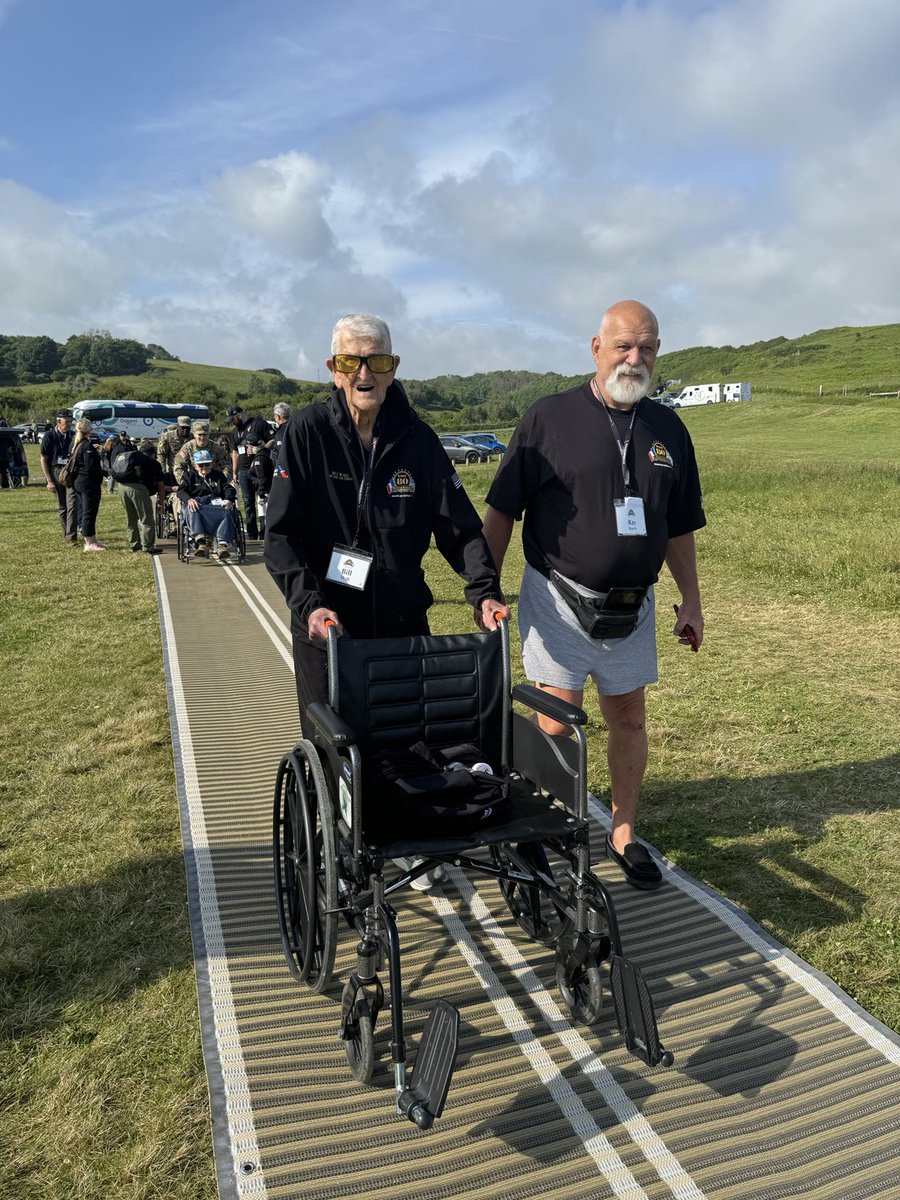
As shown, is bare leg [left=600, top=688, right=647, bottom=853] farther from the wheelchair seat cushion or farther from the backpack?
the backpack

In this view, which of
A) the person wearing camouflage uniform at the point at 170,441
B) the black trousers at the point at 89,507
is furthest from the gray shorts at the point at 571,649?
the person wearing camouflage uniform at the point at 170,441

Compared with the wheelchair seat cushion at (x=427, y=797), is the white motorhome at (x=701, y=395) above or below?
above

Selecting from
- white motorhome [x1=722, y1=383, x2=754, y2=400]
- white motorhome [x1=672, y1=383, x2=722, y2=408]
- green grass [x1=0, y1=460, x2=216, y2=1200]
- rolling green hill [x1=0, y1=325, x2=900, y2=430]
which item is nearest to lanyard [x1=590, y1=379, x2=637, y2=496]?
green grass [x1=0, y1=460, x2=216, y2=1200]

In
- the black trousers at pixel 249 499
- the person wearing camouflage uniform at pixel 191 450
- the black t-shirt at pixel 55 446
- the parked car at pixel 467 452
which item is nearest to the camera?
the person wearing camouflage uniform at pixel 191 450

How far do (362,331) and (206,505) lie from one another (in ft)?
27.8

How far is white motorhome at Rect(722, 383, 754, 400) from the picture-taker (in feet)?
201

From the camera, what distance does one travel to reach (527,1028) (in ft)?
8.36

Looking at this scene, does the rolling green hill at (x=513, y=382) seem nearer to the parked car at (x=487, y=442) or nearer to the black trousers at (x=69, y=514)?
the parked car at (x=487, y=442)

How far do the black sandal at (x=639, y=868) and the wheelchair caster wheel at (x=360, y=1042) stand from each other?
54.9 inches

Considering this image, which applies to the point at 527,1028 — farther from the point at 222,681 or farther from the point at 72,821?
the point at 222,681

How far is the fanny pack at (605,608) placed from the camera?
3.03m

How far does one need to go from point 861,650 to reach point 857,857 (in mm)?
3250

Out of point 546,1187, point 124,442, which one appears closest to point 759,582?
point 546,1187

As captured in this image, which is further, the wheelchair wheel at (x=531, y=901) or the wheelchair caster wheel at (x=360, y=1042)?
the wheelchair wheel at (x=531, y=901)
